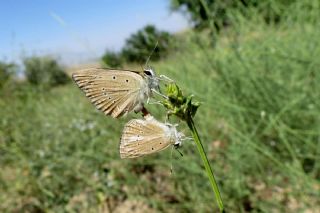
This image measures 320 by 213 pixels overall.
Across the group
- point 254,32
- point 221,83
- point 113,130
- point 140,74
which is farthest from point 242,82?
point 140,74

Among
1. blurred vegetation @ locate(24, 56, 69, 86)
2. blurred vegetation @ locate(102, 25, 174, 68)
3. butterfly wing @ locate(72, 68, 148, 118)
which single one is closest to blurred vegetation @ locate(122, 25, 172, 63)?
blurred vegetation @ locate(102, 25, 174, 68)

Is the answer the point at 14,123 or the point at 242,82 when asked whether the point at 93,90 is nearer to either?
the point at 242,82

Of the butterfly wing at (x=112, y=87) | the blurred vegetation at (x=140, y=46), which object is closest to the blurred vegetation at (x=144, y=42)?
the blurred vegetation at (x=140, y=46)

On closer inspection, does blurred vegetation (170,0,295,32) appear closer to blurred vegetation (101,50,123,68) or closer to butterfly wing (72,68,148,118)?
blurred vegetation (101,50,123,68)

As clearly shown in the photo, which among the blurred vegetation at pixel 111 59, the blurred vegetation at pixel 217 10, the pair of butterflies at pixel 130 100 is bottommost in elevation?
the pair of butterflies at pixel 130 100

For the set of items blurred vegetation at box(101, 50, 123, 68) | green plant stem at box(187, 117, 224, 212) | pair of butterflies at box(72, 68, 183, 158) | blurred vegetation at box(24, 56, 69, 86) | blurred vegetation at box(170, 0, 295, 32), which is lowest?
green plant stem at box(187, 117, 224, 212)

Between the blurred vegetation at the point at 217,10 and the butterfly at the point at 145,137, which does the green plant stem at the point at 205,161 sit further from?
the blurred vegetation at the point at 217,10
